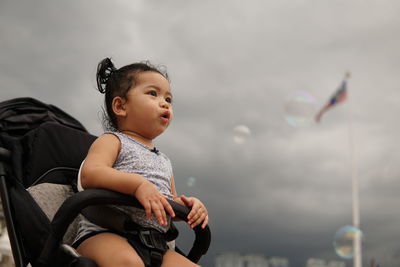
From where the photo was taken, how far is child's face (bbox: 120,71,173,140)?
2.02 m

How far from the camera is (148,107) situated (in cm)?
201

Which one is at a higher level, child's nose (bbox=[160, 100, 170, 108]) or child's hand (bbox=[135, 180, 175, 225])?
child's nose (bbox=[160, 100, 170, 108])

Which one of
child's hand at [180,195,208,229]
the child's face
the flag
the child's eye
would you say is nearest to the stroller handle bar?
child's hand at [180,195,208,229]

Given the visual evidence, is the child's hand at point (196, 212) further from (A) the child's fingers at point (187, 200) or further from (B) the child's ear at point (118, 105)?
(B) the child's ear at point (118, 105)

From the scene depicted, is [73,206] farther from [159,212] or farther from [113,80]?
[113,80]

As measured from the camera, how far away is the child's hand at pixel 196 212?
71.3 inches

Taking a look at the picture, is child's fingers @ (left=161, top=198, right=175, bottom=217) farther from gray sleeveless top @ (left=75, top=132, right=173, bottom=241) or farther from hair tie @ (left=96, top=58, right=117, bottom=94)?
hair tie @ (left=96, top=58, right=117, bottom=94)

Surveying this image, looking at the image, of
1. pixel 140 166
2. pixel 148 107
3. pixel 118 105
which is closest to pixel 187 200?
pixel 140 166

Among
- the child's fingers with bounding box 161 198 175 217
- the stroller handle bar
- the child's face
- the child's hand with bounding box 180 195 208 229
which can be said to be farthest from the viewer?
the child's face

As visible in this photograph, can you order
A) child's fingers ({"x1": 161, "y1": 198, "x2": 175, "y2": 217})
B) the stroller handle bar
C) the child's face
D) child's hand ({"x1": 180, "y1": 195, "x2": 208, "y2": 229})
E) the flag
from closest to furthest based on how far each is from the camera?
the stroller handle bar
child's fingers ({"x1": 161, "y1": 198, "x2": 175, "y2": 217})
child's hand ({"x1": 180, "y1": 195, "x2": 208, "y2": 229})
the child's face
the flag

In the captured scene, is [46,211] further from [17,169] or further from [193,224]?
[193,224]

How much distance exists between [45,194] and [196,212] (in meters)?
0.69

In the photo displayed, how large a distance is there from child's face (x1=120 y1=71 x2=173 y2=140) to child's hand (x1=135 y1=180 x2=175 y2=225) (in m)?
0.47

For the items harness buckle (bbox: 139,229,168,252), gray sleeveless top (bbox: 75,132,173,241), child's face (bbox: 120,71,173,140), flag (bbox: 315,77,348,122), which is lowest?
harness buckle (bbox: 139,229,168,252)
